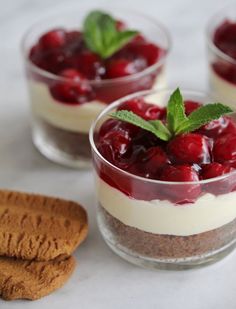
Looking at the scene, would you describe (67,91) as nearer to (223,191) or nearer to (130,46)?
(130,46)

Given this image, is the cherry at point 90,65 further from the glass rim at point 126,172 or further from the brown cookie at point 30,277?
the brown cookie at point 30,277

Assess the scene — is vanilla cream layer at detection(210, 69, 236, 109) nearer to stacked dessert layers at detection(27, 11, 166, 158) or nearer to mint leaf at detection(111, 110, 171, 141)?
stacked dessert layers at detection(27, 11, 166, 158)

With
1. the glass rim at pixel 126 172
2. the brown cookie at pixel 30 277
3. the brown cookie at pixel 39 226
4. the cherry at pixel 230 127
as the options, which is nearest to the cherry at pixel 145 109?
the glass rim at pixel 126 172

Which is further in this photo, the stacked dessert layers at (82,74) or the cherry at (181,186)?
the stacked dessert layers at (82,74)

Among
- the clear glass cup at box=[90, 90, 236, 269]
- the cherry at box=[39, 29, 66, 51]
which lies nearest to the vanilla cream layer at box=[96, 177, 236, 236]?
the clear glass cup at box=[90, 90, 236, 269]

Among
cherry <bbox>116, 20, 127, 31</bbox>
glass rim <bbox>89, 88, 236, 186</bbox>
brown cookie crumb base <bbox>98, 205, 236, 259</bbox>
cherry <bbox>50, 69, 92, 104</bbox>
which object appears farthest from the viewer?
cherry <bbox>116, 20, 127, 31</bbox>
